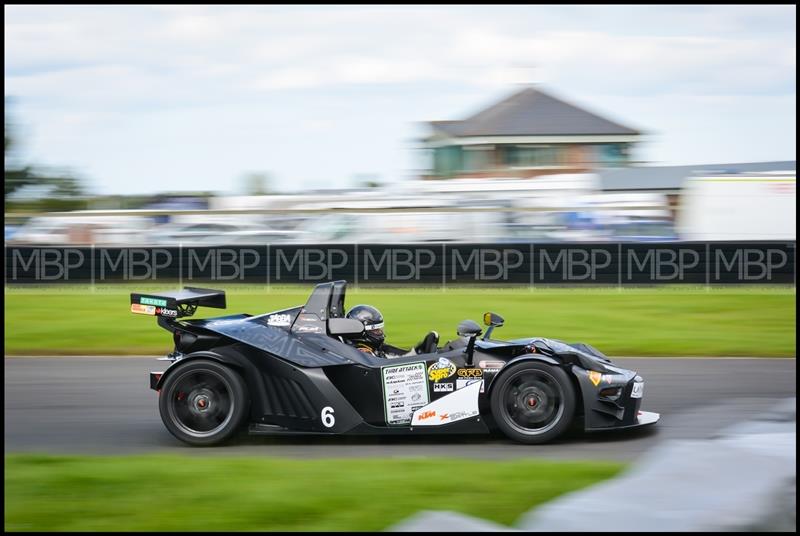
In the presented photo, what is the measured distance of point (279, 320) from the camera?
7430 millimetres

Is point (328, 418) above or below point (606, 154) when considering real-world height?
below

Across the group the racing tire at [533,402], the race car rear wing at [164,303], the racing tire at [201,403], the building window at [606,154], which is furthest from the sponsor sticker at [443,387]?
the building window at [606,154]

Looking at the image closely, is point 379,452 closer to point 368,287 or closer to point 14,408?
point 14,408

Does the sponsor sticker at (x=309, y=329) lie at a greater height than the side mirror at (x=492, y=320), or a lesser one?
lesser

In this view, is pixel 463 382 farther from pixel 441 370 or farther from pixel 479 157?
pixel 479 157

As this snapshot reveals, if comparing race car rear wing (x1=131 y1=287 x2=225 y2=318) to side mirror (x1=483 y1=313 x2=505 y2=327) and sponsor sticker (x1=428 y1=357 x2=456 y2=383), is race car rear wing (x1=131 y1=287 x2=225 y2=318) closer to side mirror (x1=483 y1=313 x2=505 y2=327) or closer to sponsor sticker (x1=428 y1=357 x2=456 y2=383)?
sponsor sticker (x1=428 y1=357 x2=456 y2=383)

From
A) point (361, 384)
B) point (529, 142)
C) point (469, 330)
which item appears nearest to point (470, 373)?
point (469, 330)

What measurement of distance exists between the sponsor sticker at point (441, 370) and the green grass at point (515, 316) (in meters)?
5.74

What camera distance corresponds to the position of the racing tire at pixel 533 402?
6.85 meters

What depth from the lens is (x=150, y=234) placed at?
67.5ft

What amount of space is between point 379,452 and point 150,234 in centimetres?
1477

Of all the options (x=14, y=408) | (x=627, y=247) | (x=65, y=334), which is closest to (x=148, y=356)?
(x=65, y=334)

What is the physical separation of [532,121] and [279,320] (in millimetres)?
28309

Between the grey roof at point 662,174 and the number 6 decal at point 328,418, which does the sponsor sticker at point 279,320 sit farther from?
the grey roof at point 662,174
